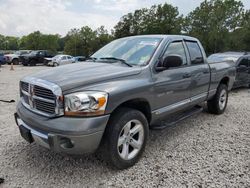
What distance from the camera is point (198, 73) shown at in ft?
14.9

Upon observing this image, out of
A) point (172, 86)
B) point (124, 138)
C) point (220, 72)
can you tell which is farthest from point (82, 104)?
point (220, 72)

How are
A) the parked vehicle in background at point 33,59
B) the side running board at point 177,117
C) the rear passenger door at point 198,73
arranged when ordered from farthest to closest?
the parked vehicle in background at point 33,59, the rear passenger door at point 198,73, the side running board at point 177,117

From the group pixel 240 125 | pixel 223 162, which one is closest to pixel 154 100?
pixel 223 162

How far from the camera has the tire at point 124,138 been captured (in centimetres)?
289

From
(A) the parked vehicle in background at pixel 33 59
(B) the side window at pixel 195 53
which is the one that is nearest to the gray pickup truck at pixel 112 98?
(B) the side window at pixel 195 53

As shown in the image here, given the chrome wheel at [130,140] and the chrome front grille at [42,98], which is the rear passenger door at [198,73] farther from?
the chrome front grille at [42,98]

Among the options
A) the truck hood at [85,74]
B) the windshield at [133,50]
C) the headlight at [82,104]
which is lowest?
the headlight at [82,104]

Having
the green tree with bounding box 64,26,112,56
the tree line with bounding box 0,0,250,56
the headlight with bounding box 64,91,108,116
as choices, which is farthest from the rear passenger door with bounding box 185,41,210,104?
the green tree with bounding box 64,26,112,56

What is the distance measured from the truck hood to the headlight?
0.43 ft

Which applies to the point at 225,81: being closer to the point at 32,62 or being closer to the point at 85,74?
the point at 85,74

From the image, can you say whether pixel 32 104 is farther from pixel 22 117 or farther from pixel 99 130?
pixel 99 130

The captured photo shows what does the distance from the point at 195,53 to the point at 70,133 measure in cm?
322

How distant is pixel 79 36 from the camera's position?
5603 centimetres

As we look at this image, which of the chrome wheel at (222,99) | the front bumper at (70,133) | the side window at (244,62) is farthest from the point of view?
the side window at (244,62)
